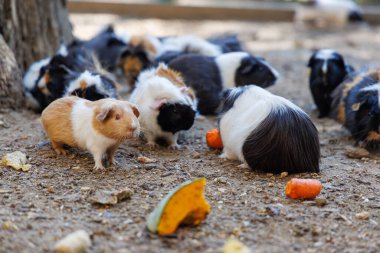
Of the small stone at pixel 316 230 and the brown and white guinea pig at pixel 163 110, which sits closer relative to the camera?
the small stone at pixel 316 230

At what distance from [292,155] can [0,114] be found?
2.15 m

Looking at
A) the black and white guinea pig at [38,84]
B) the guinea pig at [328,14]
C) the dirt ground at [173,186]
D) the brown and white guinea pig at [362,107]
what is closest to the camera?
the dirt ground at [173,186]

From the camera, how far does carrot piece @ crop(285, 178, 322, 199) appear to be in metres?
2.73

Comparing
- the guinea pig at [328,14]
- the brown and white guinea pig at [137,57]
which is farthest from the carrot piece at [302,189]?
the guinea pig at [328,14]

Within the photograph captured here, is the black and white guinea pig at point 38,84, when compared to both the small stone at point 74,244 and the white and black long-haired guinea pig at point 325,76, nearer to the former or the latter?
the white and black long-haired guinea pig at point 325,76

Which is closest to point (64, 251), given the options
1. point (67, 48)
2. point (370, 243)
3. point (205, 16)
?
point (370, 243)

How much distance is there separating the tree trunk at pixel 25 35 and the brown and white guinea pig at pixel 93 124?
1009 millimetres

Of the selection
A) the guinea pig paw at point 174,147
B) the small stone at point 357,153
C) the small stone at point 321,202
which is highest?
the small stone at point 321,202

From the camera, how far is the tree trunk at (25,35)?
4070mm

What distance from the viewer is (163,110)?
3.53 m

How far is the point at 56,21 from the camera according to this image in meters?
5.09

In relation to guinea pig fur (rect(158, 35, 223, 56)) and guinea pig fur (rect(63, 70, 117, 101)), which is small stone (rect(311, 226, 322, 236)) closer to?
guinea pig fur (rect(63, 70, 117, 101))

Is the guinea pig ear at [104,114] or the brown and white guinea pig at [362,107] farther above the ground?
the guinea pig ear at [104,114]

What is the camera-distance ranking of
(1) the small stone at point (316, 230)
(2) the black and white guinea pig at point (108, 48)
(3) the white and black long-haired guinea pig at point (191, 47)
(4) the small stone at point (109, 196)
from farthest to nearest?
(2) the black and white guinea pig at point (108, 48) < (3) the white and black long-haired guinea pig at point (191, 47) < (4) the small stone at point (109, 196) < (1) the small stone at point (316, 230)
